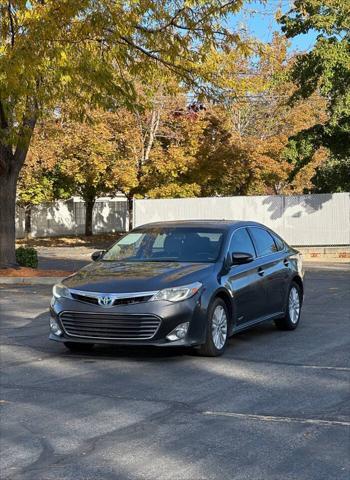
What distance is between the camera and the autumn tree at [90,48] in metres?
12.9

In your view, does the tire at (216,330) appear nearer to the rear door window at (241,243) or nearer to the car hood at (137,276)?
the car hood at (137,276)

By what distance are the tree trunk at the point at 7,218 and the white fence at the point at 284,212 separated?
1219 centimetres

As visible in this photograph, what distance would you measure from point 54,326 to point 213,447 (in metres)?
3.57

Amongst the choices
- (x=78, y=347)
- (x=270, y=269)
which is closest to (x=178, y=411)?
(x=78, y=347)

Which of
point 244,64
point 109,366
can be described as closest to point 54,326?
point 109,366

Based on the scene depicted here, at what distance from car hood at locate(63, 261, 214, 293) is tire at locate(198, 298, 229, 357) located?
0.39 metres

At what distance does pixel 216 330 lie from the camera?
7902 millimetres

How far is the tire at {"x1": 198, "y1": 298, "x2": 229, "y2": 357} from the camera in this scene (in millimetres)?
7715

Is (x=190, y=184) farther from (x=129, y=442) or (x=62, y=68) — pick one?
(x=129, y=442)

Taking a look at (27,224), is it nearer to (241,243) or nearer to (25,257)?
(25,257)

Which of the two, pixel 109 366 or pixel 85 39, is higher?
pixel 85 39

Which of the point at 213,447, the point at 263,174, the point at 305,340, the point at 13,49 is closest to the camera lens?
the point at 213,447

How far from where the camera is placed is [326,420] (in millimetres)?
5457

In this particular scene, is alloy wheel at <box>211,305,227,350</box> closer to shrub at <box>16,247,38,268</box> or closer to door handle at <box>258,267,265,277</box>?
door handle at <box>258,267,265,277</box>
